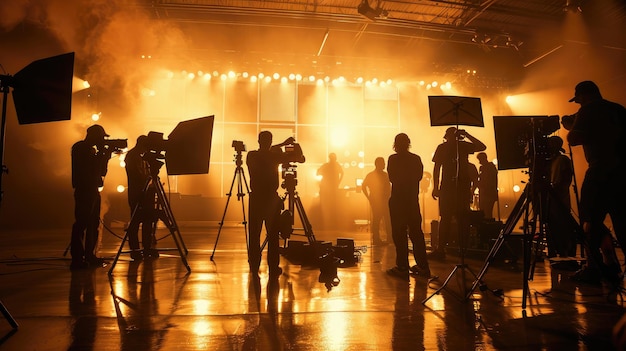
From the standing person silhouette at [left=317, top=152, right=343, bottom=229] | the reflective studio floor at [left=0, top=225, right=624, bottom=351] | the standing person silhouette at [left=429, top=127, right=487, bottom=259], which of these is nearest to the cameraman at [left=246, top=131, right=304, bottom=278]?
the reflective studio floor at [left=0, top=225, right=624, bottom=351]

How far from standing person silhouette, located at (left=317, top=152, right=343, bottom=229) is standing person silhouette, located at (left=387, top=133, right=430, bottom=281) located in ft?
19.1

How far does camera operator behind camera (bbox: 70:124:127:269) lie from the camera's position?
437cm

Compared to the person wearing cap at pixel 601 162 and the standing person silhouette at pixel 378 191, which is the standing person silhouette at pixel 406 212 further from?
the standing person silhouette at pixel 378 191

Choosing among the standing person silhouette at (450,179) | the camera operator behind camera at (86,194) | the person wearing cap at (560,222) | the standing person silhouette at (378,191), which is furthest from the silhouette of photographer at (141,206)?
the person wearing cap at (560,222)

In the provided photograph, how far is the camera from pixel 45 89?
263 centimetres

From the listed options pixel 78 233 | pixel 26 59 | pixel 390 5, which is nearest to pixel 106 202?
pixel 26 59

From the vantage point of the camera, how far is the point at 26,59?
9500mm

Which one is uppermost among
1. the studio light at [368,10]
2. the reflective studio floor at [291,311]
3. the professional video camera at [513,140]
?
the studio light at [368,10]

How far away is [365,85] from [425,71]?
2455mm

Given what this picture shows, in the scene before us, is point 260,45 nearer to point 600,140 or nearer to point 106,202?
point 106,202

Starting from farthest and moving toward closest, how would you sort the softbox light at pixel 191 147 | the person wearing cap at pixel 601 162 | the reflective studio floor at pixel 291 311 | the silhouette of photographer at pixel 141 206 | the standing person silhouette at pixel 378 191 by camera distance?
the standing person silhouette at pixel 378 191, the silhouette of photographer at pixel 141 206, the softbox light at pixel 191 147, the person wearing cap at pixel 601 162, the reflective studio floor at pixel 291 311

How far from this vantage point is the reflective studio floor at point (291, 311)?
2035 millimetres

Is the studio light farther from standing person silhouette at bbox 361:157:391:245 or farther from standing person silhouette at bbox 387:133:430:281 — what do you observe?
standing person silhouette at bbox 387:133:430:281

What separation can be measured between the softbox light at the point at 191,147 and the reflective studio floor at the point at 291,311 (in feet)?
3.92
